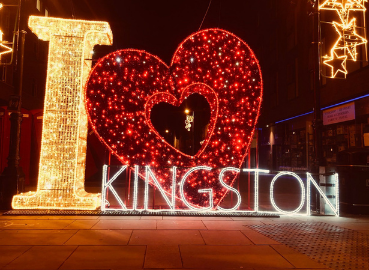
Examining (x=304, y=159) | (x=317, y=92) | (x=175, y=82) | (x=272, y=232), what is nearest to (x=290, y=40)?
(x=304, y=159)

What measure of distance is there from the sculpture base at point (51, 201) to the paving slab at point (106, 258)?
9.95 ft

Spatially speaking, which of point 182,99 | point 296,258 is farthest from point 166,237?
point 182,99

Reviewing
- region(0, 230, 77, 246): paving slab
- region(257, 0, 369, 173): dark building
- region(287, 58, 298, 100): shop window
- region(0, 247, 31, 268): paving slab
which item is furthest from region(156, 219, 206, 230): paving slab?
region(287, 58, 298, 100): shop window

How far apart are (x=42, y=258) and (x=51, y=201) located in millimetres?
3608

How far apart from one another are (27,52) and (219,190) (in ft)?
69.1

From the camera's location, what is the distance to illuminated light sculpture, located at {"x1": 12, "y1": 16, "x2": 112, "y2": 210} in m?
7.94

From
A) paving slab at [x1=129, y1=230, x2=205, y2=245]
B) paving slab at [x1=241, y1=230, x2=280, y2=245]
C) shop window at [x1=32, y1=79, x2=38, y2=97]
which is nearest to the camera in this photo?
paving slab at [x1=129, y1=230, x2=205, y2=245]

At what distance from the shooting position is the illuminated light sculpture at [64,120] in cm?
794

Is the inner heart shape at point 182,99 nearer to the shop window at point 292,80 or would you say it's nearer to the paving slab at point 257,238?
the paving slab at point 257,238

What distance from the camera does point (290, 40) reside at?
23.1 m

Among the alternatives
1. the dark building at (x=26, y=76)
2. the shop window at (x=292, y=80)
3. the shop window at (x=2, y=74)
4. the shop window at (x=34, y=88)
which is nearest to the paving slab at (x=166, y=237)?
the dark building at (x=26, y=76)

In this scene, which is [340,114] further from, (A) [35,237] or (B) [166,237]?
(A) [35,237]

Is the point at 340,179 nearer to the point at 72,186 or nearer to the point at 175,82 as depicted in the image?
the point at 175,82

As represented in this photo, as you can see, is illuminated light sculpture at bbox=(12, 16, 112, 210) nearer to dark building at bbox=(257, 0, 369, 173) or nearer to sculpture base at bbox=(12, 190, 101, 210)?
sculpture base at bbox=(12, 190, 101, 210)
